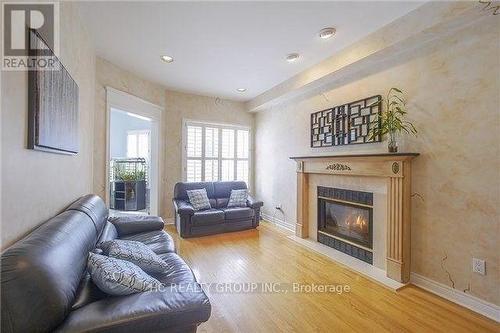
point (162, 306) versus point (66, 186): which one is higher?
point (66, 186)

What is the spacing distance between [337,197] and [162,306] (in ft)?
9.32

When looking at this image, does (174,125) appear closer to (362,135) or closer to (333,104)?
(333,104)

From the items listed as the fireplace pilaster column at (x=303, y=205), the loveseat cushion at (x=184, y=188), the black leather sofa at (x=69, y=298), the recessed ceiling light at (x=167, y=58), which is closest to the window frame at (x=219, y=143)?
the loveseat cushion at (x=184, y=188)

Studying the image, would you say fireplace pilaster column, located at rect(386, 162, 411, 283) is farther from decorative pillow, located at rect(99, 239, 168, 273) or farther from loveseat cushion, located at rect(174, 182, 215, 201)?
loveseat cushion, located at rect(174, 182, 215, 201)

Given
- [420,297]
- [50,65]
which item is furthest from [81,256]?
[420,297]

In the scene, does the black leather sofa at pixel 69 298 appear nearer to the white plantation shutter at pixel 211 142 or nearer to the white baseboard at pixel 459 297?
the white baseboard at pixel 459 297

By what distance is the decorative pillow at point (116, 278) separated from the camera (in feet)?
3.99

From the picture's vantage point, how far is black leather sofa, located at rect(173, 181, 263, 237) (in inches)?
154

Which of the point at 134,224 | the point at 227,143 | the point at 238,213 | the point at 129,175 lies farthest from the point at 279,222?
the point at 129,175

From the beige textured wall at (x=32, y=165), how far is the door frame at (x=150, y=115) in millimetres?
999

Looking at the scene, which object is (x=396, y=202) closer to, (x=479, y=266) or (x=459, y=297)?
(x=479, y=266)

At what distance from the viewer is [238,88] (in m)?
4.53

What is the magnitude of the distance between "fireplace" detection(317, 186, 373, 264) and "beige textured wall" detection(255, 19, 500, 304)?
53 cm

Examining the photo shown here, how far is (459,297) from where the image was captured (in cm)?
211
